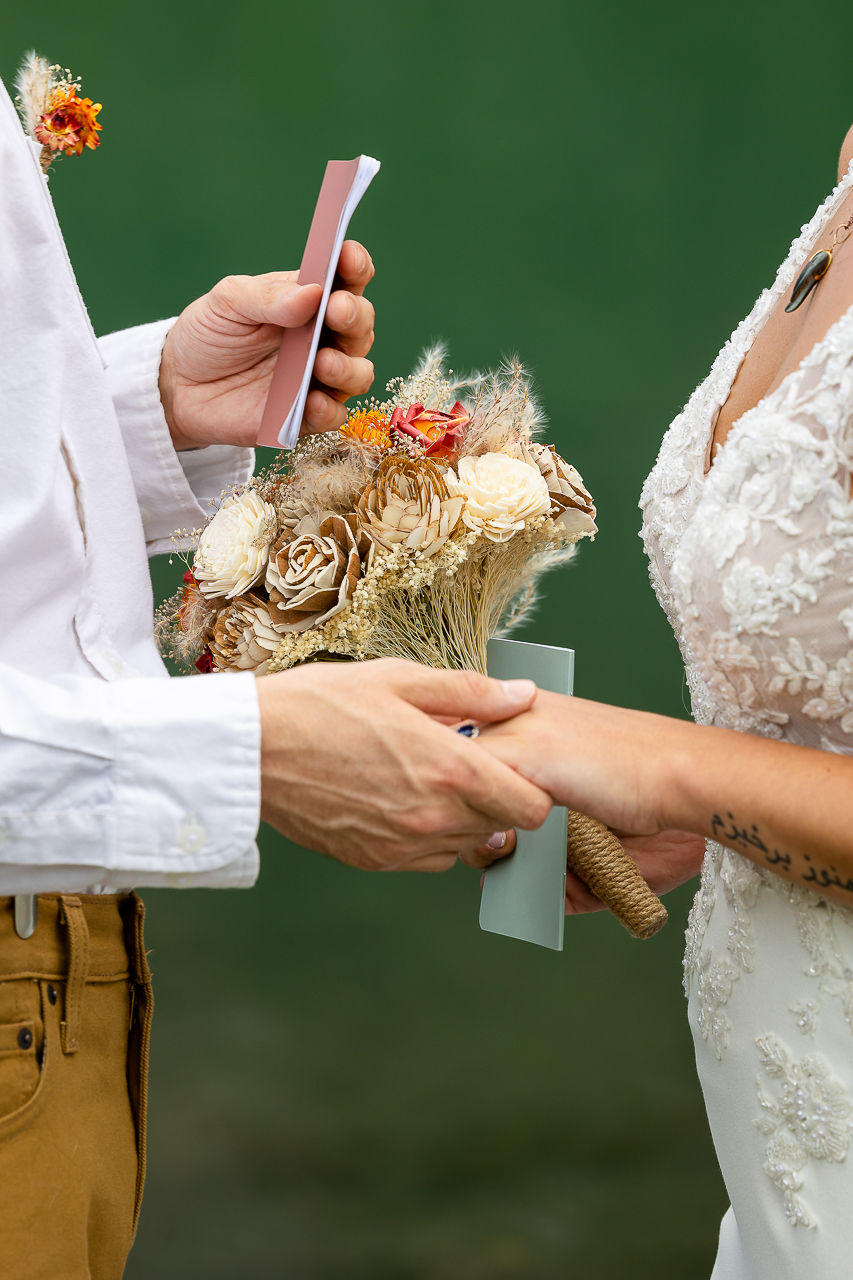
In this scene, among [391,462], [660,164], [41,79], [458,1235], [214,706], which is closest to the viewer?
[214,706]

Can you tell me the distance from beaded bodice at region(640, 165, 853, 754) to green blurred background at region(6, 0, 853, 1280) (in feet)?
5.65

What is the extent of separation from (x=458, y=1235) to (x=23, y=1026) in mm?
1873

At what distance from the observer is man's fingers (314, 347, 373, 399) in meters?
1.21

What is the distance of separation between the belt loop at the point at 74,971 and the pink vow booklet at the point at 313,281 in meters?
0.52

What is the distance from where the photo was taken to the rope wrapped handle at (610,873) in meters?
1.17

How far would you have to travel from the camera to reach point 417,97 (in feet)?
8.30

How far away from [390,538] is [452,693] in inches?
7.0

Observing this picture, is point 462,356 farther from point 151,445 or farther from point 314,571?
point 314,571

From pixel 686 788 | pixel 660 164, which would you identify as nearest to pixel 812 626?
pixel 686 788

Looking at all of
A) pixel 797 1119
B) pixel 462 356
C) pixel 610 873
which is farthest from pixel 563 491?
pixel 462 356

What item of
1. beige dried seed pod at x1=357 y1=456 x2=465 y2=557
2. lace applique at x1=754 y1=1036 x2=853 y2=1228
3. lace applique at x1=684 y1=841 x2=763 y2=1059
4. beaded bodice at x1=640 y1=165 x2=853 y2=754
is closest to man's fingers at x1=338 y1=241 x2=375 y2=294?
beige dried seed pod at x1=357 y1=456 x2=465 y2=557

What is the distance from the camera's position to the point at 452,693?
3.05ft

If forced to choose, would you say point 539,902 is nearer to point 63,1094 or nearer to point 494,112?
point 63,1094

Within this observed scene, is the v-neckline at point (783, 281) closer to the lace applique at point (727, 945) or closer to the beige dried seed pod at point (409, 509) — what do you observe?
the beige dried seed pod at point (409, 509)
